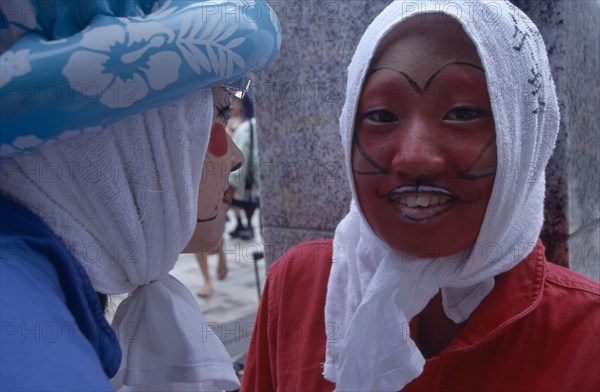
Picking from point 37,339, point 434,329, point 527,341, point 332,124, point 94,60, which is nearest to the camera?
point 37,339

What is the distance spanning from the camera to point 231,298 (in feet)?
18.4

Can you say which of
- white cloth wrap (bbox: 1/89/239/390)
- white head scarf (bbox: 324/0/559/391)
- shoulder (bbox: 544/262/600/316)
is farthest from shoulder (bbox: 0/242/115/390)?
shoulder (bbox: 544/262/600/316)

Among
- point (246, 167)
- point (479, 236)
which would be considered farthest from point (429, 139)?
point (246, 167)

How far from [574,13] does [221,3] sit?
5.20ft

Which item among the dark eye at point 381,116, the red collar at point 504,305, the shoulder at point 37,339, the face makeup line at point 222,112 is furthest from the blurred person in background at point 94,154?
the red collar at point 504,305

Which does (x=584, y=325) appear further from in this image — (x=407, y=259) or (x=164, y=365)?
(x=164, y=365)

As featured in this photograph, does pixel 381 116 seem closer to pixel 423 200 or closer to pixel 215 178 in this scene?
pixel 423 200

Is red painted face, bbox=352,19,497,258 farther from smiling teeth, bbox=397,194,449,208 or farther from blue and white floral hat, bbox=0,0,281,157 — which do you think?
blue and white floral hat, bbox=0,0,281,157

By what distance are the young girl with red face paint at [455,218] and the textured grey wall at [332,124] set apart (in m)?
0.74

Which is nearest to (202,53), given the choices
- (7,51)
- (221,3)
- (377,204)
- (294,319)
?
(221,3)

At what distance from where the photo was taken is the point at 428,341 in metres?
1.38

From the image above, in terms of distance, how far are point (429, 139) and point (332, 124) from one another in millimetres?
1363

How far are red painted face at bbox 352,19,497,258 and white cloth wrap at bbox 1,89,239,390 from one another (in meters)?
0.42

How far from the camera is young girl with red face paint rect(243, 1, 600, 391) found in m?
1.16
